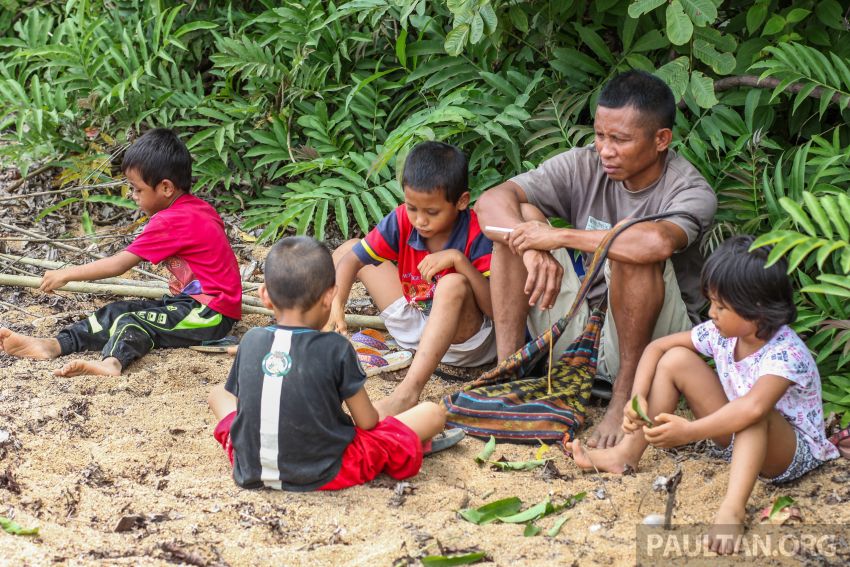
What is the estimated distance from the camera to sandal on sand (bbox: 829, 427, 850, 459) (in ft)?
10.4

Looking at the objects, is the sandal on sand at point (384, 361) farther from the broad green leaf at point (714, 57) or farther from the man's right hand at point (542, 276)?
the broad green leaf at point (714, 57)

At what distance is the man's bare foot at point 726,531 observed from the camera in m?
2.61

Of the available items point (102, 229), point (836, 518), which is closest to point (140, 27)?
point (102, 229)

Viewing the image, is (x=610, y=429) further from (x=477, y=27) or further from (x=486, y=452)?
(x=477, y=27)

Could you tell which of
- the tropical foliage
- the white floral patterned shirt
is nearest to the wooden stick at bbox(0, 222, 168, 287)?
the tropical foliage

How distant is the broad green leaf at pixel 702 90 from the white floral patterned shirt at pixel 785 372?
4.38ft

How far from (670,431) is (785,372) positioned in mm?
386

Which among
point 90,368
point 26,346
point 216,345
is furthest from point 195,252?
point 26,346

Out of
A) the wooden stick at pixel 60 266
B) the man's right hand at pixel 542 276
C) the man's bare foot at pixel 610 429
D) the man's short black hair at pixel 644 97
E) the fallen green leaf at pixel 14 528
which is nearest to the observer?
the fallen green leaf at pixel 14 528

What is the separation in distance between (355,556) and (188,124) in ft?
12.3

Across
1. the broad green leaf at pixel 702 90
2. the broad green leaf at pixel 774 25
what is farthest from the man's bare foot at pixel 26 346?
the broad green leaf at pixel 774 25

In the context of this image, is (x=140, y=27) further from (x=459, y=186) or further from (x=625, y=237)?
(x=625, y=237)

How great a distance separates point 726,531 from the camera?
2.65m

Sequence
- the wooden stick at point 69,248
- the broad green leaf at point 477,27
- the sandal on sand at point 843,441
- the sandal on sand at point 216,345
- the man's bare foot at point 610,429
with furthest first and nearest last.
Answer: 1. the wooden stick at point 69,248
2. the sandal on sand at point 216,345
3. the broad green leaf at point 477,27
4. the man's bare foot at point 610,429
5. the sandal on sand at point 843,441
